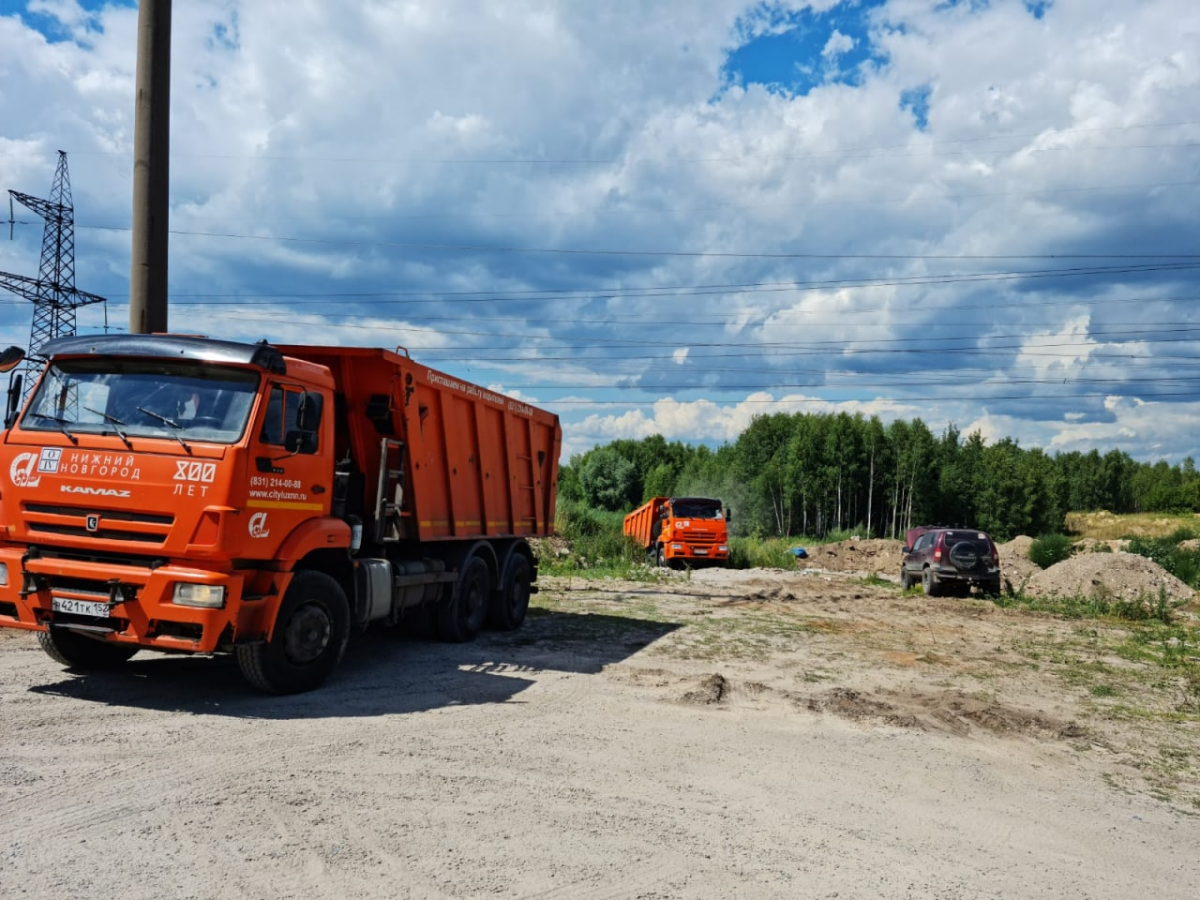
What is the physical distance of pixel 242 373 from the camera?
7.35 metres

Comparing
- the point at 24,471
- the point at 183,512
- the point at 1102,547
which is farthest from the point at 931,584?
the point at 1102,547

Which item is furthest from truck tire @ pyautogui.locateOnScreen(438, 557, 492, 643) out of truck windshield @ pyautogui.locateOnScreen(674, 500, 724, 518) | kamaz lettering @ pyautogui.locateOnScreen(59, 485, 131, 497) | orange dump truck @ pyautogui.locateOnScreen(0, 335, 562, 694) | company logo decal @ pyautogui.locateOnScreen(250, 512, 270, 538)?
truck windshield @ pyautogui.locateOnScreen(674, 500, 724, 518)

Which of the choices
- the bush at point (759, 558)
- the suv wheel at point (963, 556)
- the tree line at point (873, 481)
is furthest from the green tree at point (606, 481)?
the suv wheel at point (963, 556)

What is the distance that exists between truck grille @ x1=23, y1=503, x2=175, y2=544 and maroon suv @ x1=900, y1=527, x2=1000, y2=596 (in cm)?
2032

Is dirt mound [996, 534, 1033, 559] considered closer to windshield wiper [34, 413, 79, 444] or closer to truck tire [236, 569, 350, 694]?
truck tire [236, 569, 350, 694]

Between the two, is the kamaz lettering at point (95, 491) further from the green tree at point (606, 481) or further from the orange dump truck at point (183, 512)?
the green tree at point (606, 481)

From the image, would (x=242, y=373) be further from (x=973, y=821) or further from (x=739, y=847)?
(x=973, y=821)

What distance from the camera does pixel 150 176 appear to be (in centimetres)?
1142

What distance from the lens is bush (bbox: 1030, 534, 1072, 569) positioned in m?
34.5

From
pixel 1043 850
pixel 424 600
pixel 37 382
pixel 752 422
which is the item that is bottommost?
pixel 1043 850

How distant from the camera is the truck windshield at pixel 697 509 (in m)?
30.1

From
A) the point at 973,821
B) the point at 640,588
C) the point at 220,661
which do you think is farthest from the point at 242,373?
the point at 640,588

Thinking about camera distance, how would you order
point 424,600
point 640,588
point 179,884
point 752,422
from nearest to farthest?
point 179,884 < point 424,600 < point 640,588 < point 752,422

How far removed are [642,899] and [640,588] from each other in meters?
17.3
